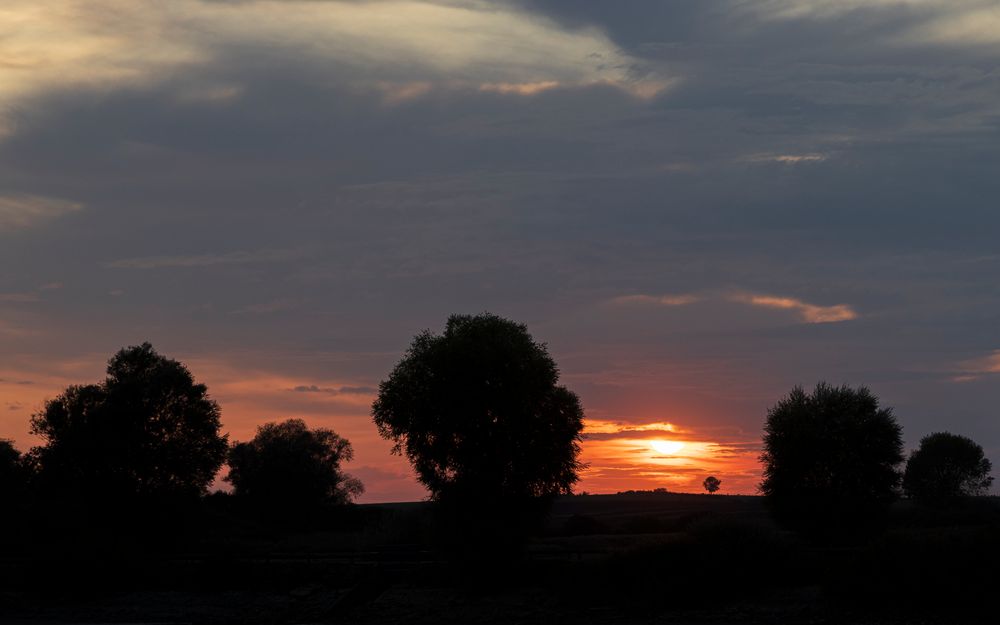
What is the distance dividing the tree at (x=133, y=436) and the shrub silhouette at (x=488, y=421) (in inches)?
1142

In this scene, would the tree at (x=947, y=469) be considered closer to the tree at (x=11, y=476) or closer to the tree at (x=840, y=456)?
the tree at (x=840, y=456)

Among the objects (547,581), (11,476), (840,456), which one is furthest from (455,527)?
(11,476)

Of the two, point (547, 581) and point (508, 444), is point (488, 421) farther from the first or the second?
point (547, 581)

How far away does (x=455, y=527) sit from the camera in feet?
197

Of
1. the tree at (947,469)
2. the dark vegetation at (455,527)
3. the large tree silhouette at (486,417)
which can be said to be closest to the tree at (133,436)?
the dark vegetation at (455,527)

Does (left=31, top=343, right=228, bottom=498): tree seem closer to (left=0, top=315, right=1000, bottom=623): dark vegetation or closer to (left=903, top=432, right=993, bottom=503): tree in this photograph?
(left=0, top=315, right=1000, bottom=623): dark vegetation

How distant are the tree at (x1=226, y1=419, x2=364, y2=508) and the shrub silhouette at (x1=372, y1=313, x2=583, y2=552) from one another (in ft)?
135

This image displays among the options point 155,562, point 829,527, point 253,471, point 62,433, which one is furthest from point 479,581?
point 253,471

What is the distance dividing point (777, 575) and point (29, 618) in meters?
41.3

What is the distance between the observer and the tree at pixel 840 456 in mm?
75812

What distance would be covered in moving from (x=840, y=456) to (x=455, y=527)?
30.6 m

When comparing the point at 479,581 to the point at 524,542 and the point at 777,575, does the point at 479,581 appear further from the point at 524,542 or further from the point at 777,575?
the point at 777,575

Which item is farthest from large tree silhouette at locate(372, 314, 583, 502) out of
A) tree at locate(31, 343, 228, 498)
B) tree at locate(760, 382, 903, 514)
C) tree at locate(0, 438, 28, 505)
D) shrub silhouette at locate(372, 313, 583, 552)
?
tree at locate(0, 438, 28, 505)

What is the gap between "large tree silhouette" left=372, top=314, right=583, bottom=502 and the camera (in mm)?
71875
